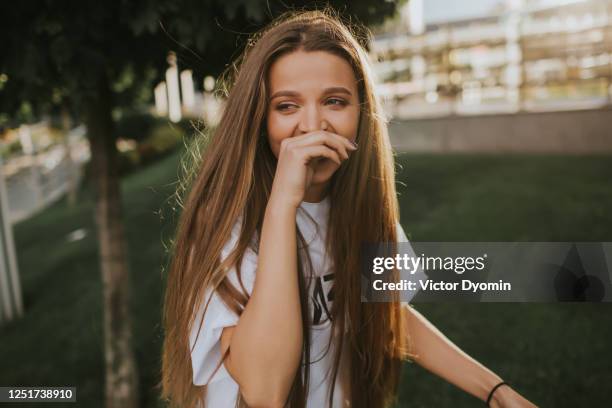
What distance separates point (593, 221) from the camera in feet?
13.8

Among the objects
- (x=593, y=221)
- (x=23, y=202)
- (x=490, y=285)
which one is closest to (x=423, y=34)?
(x=593, y=221)

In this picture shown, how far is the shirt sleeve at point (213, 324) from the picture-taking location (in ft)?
3.39

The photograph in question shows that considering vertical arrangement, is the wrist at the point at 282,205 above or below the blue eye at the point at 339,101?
below

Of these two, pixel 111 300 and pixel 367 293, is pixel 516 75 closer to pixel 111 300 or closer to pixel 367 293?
pixel 111 300

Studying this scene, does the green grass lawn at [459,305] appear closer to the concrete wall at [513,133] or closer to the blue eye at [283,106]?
the concrete wall at [513,133]

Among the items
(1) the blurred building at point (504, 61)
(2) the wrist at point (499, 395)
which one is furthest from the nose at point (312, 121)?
(1) the blurred building at point (504, 61)

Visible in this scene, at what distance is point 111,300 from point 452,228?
2.99 meters

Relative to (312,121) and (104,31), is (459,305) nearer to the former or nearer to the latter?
(104,31)

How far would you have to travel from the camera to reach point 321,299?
50.1 inches

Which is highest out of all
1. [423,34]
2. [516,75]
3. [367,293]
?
[423,34]

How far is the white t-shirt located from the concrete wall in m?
5.41

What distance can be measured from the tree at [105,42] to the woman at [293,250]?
27.7 inches

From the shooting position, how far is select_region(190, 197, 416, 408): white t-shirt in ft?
3.45

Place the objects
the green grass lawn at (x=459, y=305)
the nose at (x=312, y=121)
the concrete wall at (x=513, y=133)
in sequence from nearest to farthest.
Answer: the nose at (x=312, y=121) → the green grass lawn at (x=459, y=305) → the concrete wall at (x=513, y=133)
